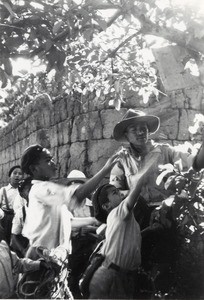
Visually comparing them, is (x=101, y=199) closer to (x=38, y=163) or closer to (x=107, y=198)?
(x=107, y=198)

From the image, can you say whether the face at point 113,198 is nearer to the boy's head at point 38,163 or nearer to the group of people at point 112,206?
the group of people at point 112,206

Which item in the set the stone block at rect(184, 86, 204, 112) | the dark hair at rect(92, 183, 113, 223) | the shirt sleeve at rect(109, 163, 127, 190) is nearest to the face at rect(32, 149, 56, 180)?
the dark hair at rect(92, 183, 113, 223)

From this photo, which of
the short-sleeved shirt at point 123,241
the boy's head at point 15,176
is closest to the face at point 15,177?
the boy's head at point 15,176

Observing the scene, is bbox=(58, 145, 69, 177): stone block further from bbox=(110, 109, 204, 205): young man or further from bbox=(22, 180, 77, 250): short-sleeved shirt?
bbox=(22, 180, 77, 250): short-sleeved shirt

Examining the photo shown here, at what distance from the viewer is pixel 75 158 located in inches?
296

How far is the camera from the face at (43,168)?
12.2ft

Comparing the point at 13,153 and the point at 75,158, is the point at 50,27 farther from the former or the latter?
the point at 13,153

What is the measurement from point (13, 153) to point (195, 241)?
29.2ft

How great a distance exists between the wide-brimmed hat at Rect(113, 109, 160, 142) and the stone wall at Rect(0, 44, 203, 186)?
8.83 feet

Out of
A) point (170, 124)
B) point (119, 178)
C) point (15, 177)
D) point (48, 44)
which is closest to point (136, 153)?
point (119, 178)

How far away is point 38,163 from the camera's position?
377 centimetres

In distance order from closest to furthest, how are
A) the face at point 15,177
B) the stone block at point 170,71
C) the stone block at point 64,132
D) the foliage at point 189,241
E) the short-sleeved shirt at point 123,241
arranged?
the stone block at point 170,71, the foliage at point 189,241, the short-sleeved shirt at point 123,241, the face at point 15,177, the stone block at point 64,132

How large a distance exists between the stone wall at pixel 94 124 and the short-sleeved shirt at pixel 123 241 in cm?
359

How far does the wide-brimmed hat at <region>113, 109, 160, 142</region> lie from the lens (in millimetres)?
3992
